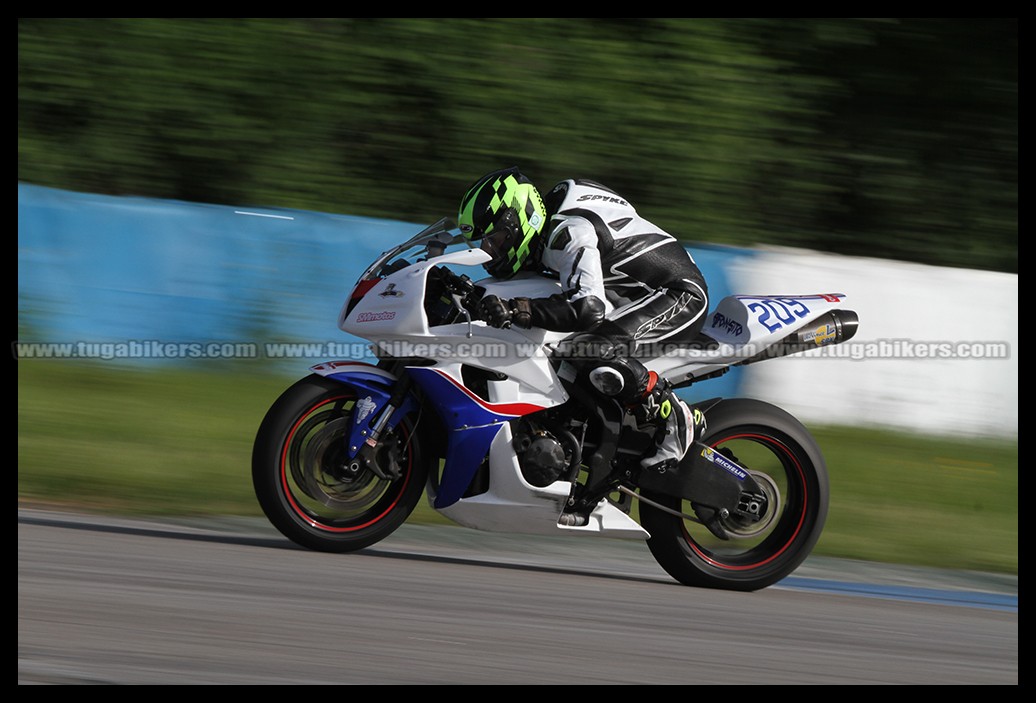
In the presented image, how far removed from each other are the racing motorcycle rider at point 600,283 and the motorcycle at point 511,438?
0.09 m

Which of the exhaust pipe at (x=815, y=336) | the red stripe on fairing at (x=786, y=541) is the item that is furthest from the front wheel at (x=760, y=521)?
the exhaust pipe at (x=815, y=336)

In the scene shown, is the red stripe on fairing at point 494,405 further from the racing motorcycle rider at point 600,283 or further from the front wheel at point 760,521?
the front wheel at point 760,521

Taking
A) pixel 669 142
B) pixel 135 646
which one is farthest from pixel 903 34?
pixel 135 646

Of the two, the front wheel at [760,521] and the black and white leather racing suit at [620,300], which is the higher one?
the black and white leather racing suit at [620,300]

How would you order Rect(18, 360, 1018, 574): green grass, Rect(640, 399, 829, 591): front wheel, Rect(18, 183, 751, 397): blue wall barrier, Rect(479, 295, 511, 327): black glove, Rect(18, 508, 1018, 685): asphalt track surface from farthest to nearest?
Rect(18, 183, 751, 397): blue wall barrier, Rect(18, 360, 1018, 574): green grass, Rect(640, 399, 829, 591): front wheel, Rect(479, 295, 511, 327): black glove, Rect(18, 508, 1018, 685): asphalt track surface

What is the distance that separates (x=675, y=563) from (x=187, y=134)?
21.1 ft

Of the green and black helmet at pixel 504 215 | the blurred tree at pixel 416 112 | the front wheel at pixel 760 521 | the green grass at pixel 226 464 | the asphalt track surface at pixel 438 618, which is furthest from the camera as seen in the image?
the blurred tree at pixel 416 112

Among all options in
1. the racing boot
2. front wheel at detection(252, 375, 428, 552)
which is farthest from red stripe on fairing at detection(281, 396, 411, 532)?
the racing boot

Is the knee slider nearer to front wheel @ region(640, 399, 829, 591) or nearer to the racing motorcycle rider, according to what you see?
the racing motorcycle rider

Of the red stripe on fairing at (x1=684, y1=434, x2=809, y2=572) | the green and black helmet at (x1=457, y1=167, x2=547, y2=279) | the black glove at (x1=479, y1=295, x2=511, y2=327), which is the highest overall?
the green and black helmet at (x1=457, y1=167, x2=547, y2=279)

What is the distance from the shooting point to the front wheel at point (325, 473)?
489 cm

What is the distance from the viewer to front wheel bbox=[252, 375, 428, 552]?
193 inches

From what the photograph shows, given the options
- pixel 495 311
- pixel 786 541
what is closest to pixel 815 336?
pixel 786 541

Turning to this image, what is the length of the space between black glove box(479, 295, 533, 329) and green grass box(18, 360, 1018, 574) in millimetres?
1755
